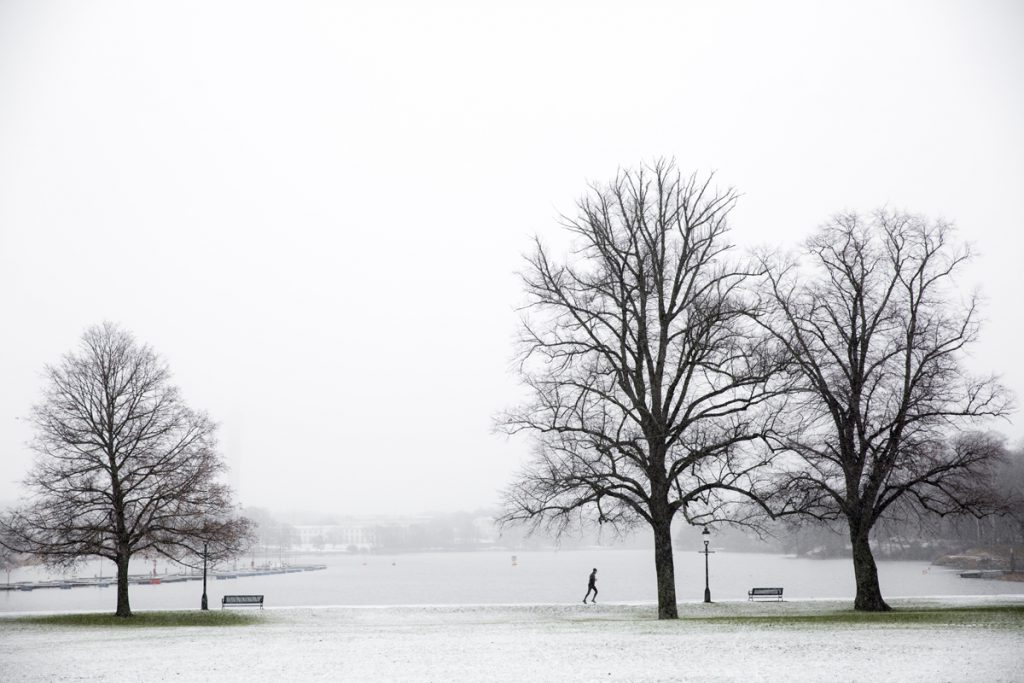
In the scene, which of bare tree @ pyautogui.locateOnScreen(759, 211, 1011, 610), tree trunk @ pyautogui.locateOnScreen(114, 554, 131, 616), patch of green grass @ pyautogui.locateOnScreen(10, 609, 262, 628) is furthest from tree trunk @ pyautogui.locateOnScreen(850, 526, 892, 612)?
tree trunk @ pyautogui.locateOnScreen(114, 554, 131, 616)

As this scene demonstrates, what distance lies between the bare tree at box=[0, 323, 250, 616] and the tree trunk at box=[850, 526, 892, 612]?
961 inches

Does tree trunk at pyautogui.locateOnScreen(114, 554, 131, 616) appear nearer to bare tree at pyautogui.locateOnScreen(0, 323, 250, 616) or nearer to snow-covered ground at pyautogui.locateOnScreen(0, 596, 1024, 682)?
bare tree at pyautogui.locateOnScreen(0, 323, 250, 616)

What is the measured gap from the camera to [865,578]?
30484mm

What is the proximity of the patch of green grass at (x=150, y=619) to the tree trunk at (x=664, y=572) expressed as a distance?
1422cm

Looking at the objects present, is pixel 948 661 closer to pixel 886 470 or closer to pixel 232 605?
pixel 886 470

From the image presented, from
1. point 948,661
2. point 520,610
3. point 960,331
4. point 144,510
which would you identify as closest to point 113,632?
point 144,510

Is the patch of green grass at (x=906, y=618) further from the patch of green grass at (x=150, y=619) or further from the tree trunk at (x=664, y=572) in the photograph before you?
the patch of green grass at (x=150, y=619)

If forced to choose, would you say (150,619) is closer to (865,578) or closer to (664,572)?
(664,572)

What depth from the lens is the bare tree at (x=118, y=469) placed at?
35.2m

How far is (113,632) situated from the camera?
88.9 ft

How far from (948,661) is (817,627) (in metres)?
6.95

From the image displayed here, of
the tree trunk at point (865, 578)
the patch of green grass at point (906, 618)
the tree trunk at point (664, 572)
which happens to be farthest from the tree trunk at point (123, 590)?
the tree trunk at point (865, 578)

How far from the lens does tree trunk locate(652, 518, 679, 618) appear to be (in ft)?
94.1

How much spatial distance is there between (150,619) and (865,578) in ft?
88.7
